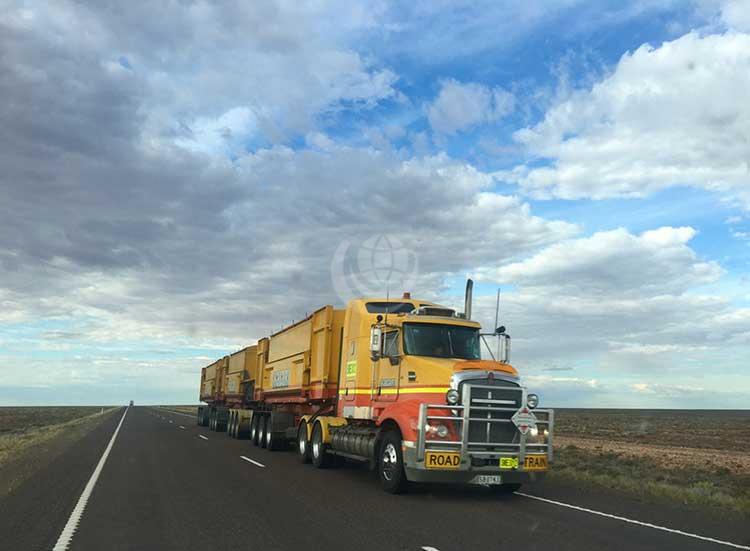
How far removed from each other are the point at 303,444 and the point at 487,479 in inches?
313

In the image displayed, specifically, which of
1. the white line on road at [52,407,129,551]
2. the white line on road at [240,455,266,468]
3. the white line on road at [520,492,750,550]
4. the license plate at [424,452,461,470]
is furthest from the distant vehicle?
the white line on road at [52,407,129,551]

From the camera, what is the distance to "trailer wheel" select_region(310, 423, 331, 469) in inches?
665

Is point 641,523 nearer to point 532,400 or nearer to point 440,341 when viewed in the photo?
point 532,400

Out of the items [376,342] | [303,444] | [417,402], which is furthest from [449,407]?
[303,444]

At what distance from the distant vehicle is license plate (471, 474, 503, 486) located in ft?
0.06

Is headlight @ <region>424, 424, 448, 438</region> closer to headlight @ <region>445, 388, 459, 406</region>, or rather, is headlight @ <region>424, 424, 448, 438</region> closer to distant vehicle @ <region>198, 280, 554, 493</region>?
distant vehicle @ <region>198, 280, 554, 493</region>

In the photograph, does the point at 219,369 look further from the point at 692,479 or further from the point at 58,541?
the point at 58,541

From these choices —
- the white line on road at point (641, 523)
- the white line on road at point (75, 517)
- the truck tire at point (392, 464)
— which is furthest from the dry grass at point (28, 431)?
the white line on road at point (641, 523)

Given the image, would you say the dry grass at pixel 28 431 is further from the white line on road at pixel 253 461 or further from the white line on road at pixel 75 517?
the white line on road at pixel 75 517

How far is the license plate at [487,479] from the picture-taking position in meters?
11.6

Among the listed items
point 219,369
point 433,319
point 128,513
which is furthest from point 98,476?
point 219,369

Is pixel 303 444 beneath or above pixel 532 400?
beneath

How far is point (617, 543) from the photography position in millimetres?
8250

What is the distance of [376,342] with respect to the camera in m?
13.4
